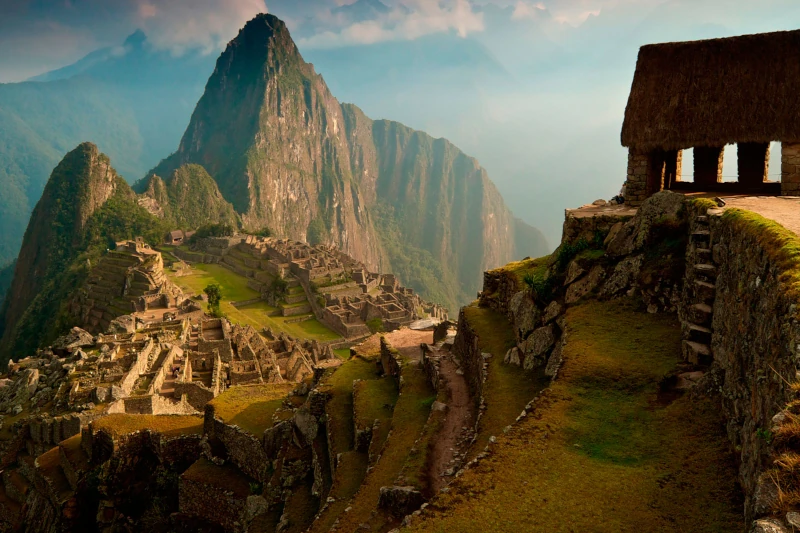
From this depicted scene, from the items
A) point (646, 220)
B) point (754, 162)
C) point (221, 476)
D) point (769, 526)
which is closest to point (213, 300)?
point (221, 476)

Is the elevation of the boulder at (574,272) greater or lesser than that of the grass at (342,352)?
greater

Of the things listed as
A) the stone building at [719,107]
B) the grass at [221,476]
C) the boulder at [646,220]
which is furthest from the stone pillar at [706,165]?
the grass at [221,476]

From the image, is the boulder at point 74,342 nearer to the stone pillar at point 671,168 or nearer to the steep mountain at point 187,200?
the stone pillar at point 671,168

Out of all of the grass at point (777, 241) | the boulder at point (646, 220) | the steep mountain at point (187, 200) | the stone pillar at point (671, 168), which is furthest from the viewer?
the steep mountain at point (187, 200)

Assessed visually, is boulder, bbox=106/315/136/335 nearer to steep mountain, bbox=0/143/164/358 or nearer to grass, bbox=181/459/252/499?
grass, bbox=181/459/252/499

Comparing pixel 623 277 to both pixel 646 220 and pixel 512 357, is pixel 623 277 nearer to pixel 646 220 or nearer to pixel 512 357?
pixel 646 220

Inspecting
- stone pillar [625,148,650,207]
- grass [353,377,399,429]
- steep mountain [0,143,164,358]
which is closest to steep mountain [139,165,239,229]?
steep mountain [0,143,164,358]

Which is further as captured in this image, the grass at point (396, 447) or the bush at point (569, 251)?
the bush at point (569, 251)
